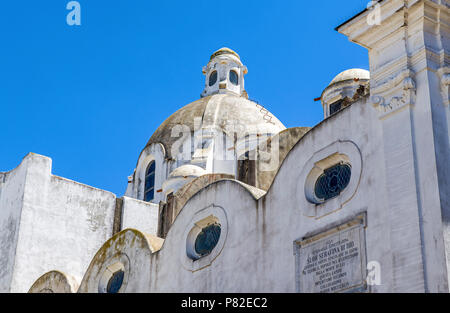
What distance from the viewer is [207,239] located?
18.9 metres

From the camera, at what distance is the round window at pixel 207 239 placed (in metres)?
18.6

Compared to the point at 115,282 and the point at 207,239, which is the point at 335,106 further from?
the point at 115,282

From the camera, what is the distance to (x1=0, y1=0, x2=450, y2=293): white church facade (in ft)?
45.4

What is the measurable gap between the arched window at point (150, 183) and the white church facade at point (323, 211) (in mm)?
12004

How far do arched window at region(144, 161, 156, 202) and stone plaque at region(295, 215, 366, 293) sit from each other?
21.8 meters

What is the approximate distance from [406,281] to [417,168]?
6.46 feet

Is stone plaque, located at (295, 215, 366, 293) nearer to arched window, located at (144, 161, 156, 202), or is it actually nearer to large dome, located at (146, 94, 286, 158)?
large dome, located at (146, 94, 286, 158)

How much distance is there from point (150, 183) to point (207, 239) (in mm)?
19611

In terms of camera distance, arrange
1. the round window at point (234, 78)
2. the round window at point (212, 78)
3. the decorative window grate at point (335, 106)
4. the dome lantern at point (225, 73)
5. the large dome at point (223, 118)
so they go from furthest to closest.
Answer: the round window at point (234, 78), the round window at point (212, 78), the dome lantern at point (225, 73), the large dome at point (223, 118), the decorative window grate at point (335, 106)

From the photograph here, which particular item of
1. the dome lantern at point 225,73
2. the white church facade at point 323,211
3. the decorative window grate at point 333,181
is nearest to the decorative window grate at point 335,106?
the white church facade at point 323,211

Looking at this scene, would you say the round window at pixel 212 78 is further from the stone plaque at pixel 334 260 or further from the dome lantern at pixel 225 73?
the stone plaque at pixel 334 260
